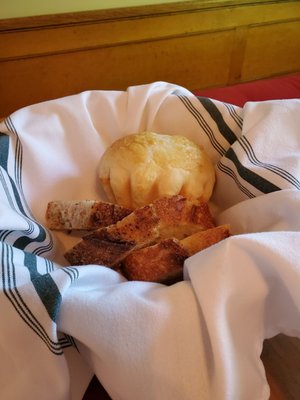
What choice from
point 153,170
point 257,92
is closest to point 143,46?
point 257,92

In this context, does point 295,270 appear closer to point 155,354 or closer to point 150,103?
point 155,354

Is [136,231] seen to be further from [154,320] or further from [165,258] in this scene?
[154,320]

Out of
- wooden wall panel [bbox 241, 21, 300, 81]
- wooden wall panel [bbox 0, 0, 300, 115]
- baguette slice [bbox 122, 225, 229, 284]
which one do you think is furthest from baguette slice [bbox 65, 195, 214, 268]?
wooden wall panel [bbox 241, 21, 300, 81]

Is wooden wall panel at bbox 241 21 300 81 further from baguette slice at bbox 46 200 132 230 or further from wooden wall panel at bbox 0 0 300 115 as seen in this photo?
baguette slice at bbox 46 200 132 230

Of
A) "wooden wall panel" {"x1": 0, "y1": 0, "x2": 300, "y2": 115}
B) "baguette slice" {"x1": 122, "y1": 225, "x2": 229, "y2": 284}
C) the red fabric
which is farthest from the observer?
"wooden wall panel" {"x1": 0, "y1": 0, "x2": 300, "y2": 115}

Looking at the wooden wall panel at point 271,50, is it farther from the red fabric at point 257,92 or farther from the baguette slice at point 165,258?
the baguette slice at point 165,258
